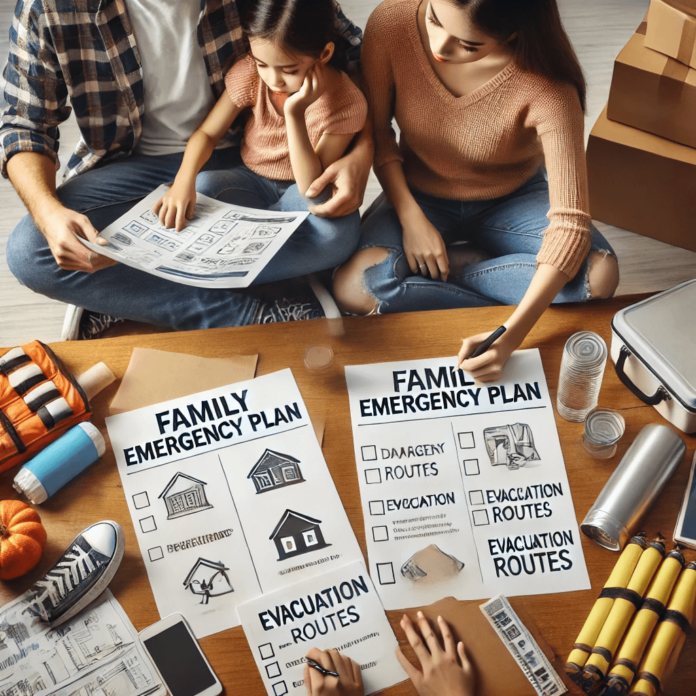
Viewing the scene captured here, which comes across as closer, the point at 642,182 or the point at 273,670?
the point at 273,670

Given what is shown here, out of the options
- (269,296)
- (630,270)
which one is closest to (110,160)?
(269,296)

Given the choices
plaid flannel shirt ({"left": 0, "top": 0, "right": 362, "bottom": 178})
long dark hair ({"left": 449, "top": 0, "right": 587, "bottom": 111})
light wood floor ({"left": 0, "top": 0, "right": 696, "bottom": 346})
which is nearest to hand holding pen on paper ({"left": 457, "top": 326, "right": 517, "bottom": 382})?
long dark hair ({"left": 449, "top": 0, "right": 587, "bottom": 111})

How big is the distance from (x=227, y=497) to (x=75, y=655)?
27 centimetres

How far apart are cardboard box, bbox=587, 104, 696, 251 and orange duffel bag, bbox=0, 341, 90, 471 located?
54.9 inches

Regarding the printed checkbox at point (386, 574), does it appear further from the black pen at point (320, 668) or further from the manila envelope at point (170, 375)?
the manila envelope at point (170, 375)

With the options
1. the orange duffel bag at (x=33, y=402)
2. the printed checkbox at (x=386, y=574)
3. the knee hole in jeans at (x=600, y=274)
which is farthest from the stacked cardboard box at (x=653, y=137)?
the orange duffel bag at (x=33, y=402)

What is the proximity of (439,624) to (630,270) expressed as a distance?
1282 millimetres

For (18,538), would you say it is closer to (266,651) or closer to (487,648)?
(266,651)

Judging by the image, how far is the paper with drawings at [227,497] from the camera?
91 centimetres

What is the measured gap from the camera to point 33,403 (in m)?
0.98

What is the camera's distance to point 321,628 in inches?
34.7

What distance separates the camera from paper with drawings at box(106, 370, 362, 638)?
2.99 feet

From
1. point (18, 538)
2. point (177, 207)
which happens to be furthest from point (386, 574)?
point (177, 207)

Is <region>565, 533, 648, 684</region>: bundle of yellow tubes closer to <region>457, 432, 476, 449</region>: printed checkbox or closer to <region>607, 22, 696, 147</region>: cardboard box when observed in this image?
<region>457, 432, 476, 449</region>: printed checkbox
